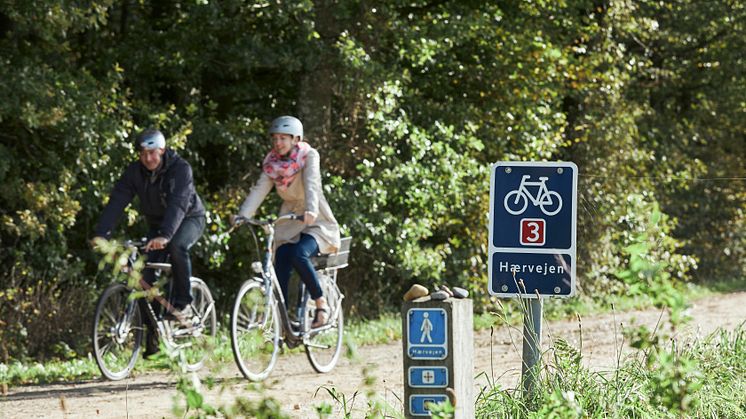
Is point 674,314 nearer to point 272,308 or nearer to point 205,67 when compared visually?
point 272,308

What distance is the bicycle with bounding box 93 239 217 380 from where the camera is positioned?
9.81 metres

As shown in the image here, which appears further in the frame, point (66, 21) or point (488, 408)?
point (66, 21)

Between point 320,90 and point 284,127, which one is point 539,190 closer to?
point 284,127

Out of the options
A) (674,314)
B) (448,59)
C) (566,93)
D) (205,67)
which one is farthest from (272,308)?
(566,93)

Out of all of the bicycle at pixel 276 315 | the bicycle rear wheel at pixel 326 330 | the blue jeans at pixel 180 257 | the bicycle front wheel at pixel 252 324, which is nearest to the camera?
the bicycle front wheel at pixel 252 324

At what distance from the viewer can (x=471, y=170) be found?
15.8 meters

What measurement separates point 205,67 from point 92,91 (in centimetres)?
269

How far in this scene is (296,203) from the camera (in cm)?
1034

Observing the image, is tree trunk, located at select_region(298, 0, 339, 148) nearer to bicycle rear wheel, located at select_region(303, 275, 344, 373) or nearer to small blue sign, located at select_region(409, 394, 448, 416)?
bicycle rear wheel, located at select_region(303, 275, 344, 373)

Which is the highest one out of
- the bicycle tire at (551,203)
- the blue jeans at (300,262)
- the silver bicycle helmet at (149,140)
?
the silver bicycle helmet at (149,140)

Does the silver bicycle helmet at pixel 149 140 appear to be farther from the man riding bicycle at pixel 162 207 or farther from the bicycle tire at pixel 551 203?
the bicycle tire at pixel 551 203

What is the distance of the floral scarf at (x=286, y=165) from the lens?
10.1 m

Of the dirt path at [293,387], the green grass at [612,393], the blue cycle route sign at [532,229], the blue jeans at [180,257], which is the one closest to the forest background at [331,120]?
the dirt path at [293,387]

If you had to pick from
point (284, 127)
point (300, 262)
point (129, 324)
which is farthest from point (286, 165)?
point (129, 324)
